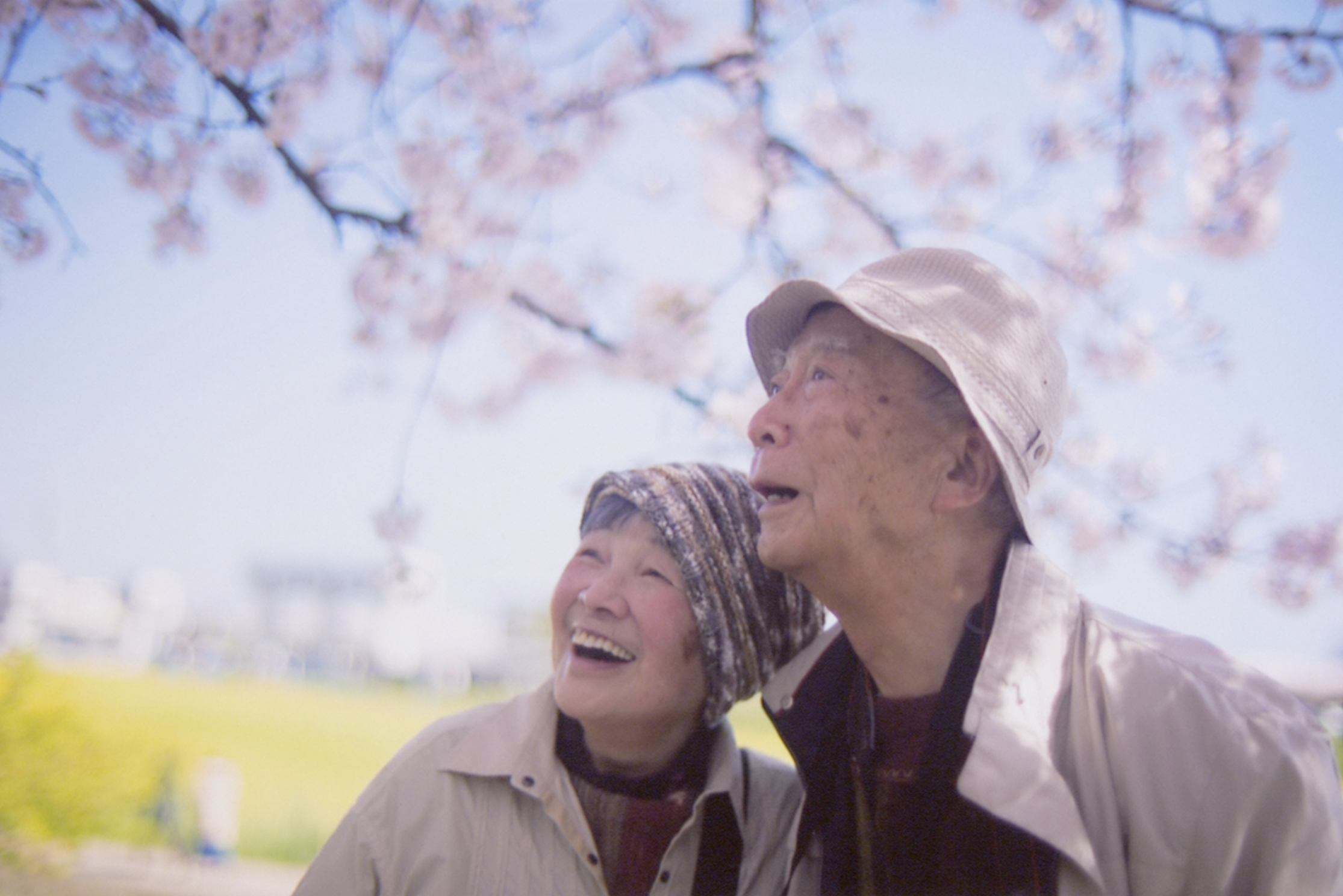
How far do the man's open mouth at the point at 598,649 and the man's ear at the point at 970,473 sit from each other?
2.30 feet

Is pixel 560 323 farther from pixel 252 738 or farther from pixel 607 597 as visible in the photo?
pixel 252 738

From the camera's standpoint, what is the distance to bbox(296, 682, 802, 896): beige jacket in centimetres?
146

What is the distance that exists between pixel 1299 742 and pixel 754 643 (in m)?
0.96

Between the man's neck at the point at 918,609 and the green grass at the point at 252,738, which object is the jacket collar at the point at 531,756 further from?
the man's neck at the point at 918,609

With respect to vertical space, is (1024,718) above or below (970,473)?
below

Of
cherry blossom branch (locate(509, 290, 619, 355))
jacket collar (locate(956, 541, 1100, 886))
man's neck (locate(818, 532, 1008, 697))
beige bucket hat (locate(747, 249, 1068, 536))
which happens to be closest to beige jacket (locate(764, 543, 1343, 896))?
jacket collar (locate(956, 541, 1100, 886))

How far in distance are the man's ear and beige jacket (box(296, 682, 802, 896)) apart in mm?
758

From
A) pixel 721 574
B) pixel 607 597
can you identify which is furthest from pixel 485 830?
pixel 721 574

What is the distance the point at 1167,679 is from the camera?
1.24m

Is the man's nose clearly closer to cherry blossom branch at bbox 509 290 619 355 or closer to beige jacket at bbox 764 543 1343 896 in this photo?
beige jacket at bbox 764 543 1343 896

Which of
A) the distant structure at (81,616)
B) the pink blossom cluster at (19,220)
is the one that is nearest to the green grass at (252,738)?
the distant structure at (81,616)

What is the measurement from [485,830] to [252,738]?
15.7 ft

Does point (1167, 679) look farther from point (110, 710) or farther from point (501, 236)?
point (110, 710)

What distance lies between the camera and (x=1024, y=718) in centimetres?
124
